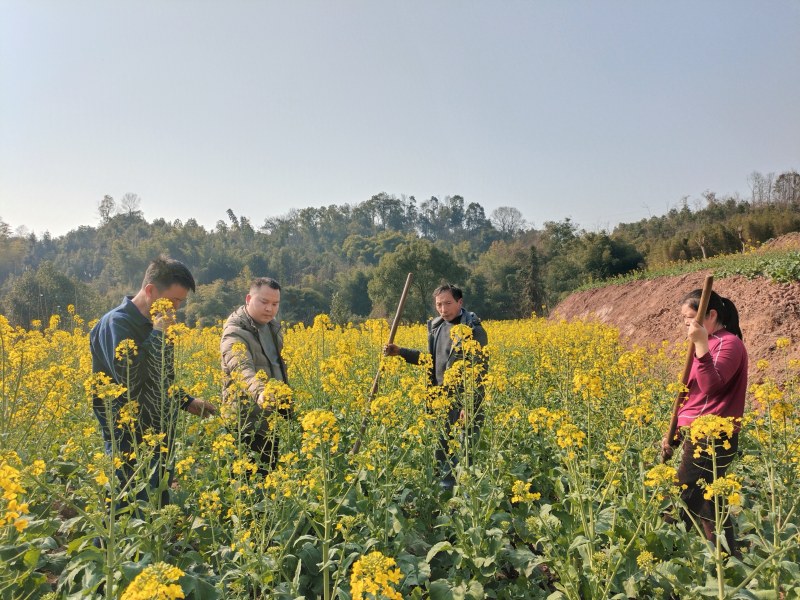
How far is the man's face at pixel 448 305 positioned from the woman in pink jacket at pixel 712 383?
192 centimetres

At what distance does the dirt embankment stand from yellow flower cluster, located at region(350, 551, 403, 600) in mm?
6583

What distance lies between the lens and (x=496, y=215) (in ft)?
335

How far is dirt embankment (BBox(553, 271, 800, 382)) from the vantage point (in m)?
9.01

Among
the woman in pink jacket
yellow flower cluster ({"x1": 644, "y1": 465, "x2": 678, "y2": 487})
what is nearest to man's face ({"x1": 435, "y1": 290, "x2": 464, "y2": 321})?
the woman in pink jacket

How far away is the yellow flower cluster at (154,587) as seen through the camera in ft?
4.15

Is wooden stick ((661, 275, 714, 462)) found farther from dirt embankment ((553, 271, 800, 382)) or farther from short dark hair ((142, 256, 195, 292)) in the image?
dirt embankment ((553, 271, 800, 382))

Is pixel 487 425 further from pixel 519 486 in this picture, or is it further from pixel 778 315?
pixel 778 315

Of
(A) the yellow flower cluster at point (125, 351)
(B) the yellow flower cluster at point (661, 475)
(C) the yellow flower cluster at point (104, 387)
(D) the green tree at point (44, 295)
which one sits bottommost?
(B) the yellow flower cluster at point (661, 475)

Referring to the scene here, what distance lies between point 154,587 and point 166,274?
2.29 m

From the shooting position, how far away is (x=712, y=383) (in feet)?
9.74

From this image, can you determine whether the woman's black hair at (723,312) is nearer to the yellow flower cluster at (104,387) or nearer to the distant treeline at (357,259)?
the yellow flower cluster at (104,387)

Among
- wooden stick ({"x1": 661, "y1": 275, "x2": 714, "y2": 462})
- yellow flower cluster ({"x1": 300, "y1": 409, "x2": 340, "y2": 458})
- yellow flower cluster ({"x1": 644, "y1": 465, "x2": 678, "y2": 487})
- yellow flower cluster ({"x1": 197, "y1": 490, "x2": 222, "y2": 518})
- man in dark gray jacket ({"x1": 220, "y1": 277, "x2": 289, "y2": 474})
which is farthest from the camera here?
man in dark gray jacket ({"x1": 220, "y1": 277, "x2": 289, "y2": 474})

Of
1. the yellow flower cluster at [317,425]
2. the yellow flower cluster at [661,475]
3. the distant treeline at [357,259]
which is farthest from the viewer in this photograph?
the distant treeline at [357,259]

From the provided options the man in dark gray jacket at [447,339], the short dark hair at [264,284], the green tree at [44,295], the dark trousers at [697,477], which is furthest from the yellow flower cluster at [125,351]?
the green tree at [44,295]
